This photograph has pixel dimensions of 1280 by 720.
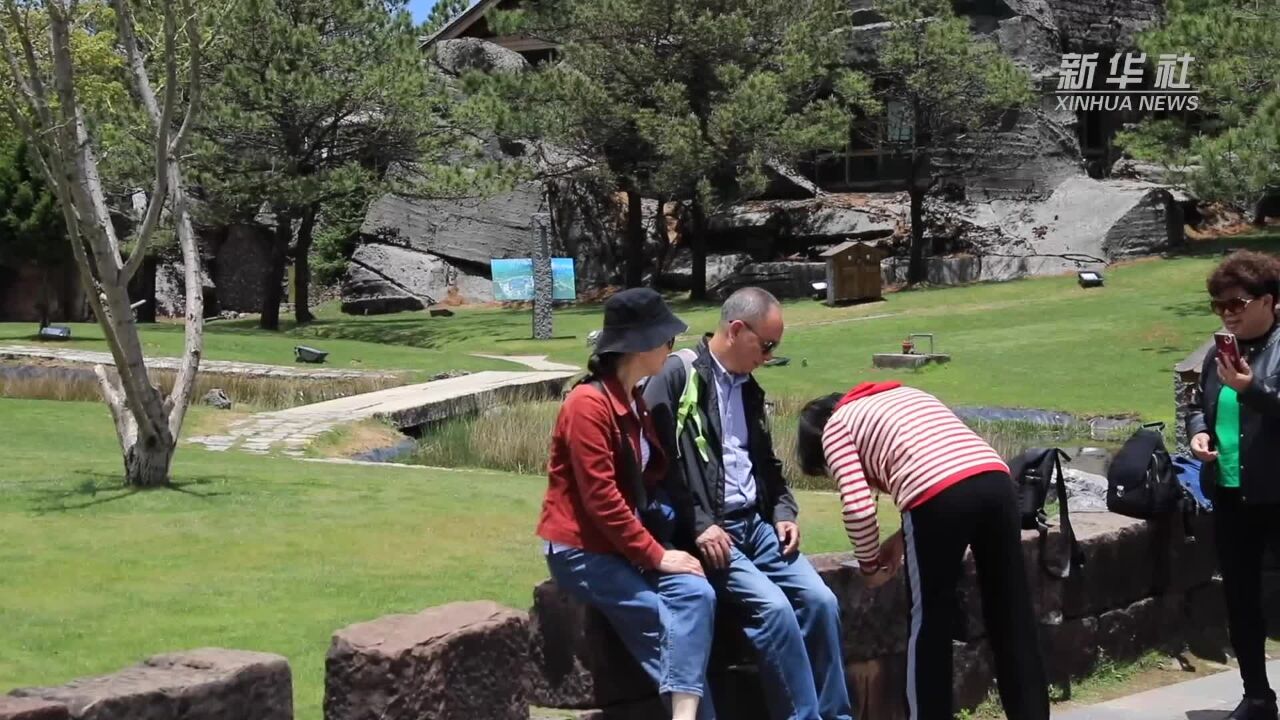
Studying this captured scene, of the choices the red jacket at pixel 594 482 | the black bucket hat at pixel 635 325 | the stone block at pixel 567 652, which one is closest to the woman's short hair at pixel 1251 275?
the black bucket hat at pixel 635 325

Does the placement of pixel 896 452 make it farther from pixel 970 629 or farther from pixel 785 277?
pixel 785 277

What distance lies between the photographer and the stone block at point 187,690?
3342 mm

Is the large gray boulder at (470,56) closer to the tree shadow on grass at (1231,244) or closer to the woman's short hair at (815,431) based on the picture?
the tree shadow on grass at (1231,244)

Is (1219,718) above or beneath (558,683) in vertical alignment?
beneath

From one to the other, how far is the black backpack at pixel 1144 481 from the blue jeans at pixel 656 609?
2.93 meters

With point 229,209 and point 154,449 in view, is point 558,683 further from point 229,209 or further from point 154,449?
point 229,209

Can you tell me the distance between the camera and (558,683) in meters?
4.66

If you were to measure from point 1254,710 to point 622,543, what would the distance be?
9.51 feet

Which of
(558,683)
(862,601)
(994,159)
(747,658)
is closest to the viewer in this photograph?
(558,683)

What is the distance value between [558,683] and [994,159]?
35601 millimetres

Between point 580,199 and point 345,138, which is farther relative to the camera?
point 580,199

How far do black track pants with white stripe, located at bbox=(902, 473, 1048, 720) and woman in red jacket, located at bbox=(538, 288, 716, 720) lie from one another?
0.74 m

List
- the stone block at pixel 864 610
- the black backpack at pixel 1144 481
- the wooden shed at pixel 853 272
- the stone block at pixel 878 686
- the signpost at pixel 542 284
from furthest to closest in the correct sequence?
the wooden shed at pixel 853 272 < the signpost at pixel 542 284 < the black backpack at pixel 1144 481 < the stone block at pixel 878 686 < the stone block at pixel 864 610

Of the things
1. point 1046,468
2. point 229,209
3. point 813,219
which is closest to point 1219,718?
point 1046,468
